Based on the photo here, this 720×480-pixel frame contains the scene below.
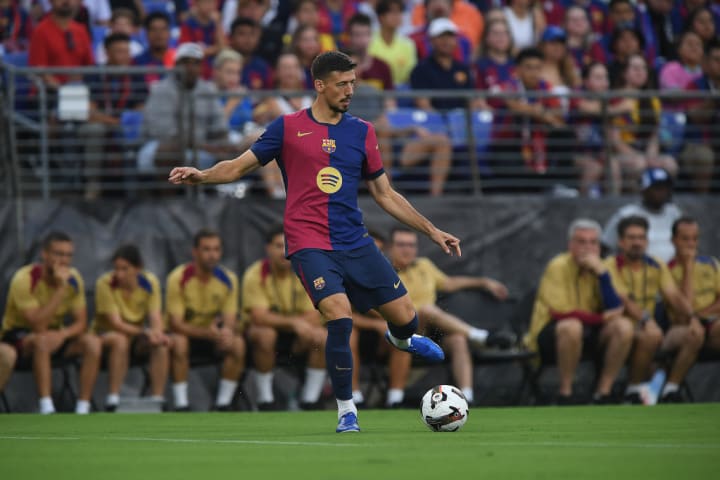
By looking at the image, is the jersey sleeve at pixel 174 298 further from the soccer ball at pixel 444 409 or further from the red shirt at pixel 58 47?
the soccer ball at pixel 444 409

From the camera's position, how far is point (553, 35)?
17750 mm

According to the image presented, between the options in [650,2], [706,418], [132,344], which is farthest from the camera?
[650,2]

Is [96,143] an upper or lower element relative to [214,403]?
upper

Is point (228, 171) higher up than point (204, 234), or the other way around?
point (228, 171)

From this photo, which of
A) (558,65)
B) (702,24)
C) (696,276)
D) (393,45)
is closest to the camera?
(696,276)

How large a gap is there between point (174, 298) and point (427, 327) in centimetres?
275

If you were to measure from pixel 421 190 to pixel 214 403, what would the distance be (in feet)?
12.3

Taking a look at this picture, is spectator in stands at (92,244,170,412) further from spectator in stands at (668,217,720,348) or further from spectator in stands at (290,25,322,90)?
spectator in stands at (668,217,720,348)

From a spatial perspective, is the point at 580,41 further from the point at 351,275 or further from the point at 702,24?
the point at 351,275

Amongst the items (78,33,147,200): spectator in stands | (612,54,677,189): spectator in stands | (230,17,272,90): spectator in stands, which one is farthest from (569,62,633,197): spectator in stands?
(78,33,147,200): spectator in stands

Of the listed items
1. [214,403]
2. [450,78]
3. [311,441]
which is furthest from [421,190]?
[311,441]

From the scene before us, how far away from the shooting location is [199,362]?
46.6 feet

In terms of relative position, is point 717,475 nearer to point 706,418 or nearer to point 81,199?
point 706,418

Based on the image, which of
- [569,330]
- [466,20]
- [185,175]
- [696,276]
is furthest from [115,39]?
[185,175]
